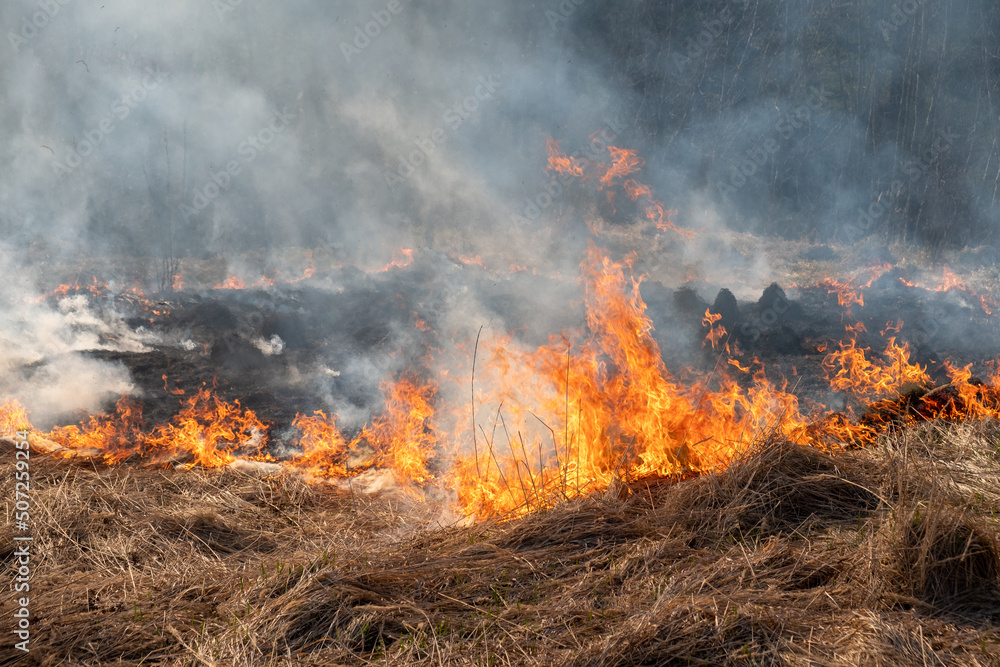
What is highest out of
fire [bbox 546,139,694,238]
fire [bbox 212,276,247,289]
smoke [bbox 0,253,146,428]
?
fire [bbox 546,139,694,238]

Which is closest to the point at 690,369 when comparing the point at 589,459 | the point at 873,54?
the point at 589,459

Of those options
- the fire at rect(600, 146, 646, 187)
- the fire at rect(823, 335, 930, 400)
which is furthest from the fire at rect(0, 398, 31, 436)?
the fire at rect(600, 146, 646, 187)

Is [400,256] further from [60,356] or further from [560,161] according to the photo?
[60,356]

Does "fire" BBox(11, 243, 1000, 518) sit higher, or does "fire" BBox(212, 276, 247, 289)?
"fire" BBox(212, 276, 247, 289)

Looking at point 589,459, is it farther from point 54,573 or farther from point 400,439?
point 54,573

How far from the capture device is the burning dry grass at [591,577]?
2.67 meters

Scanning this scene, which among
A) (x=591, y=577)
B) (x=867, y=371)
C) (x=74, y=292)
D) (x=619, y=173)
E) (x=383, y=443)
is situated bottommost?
(x=591, y=577)

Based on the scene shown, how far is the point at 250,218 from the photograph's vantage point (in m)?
23.6

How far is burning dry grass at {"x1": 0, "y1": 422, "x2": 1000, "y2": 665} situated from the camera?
267 centimetres

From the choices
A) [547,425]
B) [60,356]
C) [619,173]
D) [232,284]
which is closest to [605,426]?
[547,425]

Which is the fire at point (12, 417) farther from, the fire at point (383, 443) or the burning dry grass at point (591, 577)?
the fire at point (383, 443)

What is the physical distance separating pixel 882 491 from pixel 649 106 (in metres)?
24.9

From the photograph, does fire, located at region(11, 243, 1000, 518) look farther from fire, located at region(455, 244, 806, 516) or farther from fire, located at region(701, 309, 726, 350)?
fire, located at region(701, 309, 726, 350)

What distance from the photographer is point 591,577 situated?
10.9 ft
